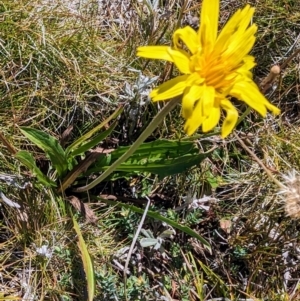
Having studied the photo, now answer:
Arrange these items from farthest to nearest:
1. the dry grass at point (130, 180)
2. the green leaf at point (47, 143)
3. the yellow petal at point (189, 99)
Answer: the dry grass at point (130, 180)
the green leaf at point (47, 143)
the yellow petal at point (189, 99)

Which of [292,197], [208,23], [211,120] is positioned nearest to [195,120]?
[211,120]

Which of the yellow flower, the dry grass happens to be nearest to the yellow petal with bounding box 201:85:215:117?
the yellow flower

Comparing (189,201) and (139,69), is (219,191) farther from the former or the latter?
(139,69)

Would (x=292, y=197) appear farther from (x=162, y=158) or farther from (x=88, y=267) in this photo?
(x=88, y=267)

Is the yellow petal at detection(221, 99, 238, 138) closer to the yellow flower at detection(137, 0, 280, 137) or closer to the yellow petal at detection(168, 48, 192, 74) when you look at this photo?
the yellow flower at detection(137, 0, 280, 137)

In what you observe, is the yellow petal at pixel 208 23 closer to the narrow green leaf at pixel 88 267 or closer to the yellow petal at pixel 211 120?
the yellow petal at pixel 211 120

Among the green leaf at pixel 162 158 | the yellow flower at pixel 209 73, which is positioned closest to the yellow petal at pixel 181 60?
the yellow flower at pixel 209 73
